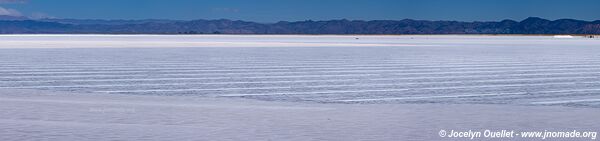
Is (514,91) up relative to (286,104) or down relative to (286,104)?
down

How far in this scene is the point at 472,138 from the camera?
6.87 m

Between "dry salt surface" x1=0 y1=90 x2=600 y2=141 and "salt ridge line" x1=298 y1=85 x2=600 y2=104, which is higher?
"dry salt surface" x1=0 y1=90 x2=600 y2=141

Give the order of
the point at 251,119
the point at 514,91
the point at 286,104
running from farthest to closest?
the point at 514,91
the point at 286,104
the point at 251,119

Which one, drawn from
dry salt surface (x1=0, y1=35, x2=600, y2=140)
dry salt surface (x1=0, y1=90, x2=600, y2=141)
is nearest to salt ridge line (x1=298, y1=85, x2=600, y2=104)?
dry salt surface (x1=0, y1=35, x2=600, y2=140)

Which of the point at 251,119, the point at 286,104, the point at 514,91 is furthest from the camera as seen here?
the point at 514,91

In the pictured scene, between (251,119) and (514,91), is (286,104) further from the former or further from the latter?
(514,91)

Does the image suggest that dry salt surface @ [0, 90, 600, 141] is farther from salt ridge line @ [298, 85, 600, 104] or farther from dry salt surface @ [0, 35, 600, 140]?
salt ridge line @ [298, 85, 600, 104]

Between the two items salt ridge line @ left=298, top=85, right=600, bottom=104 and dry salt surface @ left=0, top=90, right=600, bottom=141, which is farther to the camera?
salt ridge line @ left=298, top=85, right=600, bottom=104

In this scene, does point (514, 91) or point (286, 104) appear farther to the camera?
point (514, 91)

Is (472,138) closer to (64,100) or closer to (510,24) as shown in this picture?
(64,100)

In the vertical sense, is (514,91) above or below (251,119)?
below

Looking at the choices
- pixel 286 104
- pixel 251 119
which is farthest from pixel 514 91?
pixel 251 119

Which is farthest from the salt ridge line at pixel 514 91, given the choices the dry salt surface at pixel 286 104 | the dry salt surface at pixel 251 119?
the dry salt surface at pixel 251 119

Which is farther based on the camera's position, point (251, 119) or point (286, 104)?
point (286, 104)
